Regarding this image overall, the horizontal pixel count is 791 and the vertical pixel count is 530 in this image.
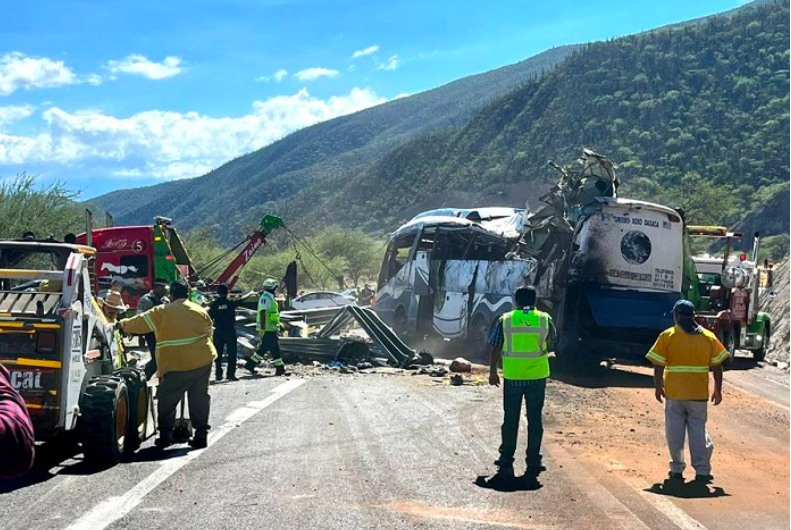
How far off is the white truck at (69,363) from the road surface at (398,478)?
1.12 feet

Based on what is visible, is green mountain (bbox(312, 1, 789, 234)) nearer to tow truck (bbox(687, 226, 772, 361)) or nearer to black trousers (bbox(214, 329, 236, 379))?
tow truck (bbox(687, 226, 772, 361))

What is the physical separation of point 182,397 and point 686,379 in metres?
4.91

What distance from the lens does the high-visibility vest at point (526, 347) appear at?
8555 mm

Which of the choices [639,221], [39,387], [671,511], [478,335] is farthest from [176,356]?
[478,335]

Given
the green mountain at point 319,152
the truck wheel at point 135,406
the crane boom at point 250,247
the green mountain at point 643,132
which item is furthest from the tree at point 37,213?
the green mountain at point 319,152

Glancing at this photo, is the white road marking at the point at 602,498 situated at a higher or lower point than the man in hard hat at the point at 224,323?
lower

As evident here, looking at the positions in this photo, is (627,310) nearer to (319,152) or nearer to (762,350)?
(762,350)

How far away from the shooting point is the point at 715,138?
65.9 meters

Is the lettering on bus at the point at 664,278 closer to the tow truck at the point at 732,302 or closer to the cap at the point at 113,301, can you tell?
the tow truck at the point at 732,302

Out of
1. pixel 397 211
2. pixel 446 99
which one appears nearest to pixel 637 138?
pixel 397 211

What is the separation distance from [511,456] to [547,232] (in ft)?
33.6

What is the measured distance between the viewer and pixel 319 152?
572ft

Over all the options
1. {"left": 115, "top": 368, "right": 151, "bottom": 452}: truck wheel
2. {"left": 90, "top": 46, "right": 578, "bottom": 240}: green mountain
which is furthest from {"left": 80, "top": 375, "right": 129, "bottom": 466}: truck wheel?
{"left": 90, "top": 46, "right": 578, "bottom": 240}: green mountain

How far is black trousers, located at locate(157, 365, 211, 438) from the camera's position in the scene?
917 cm
